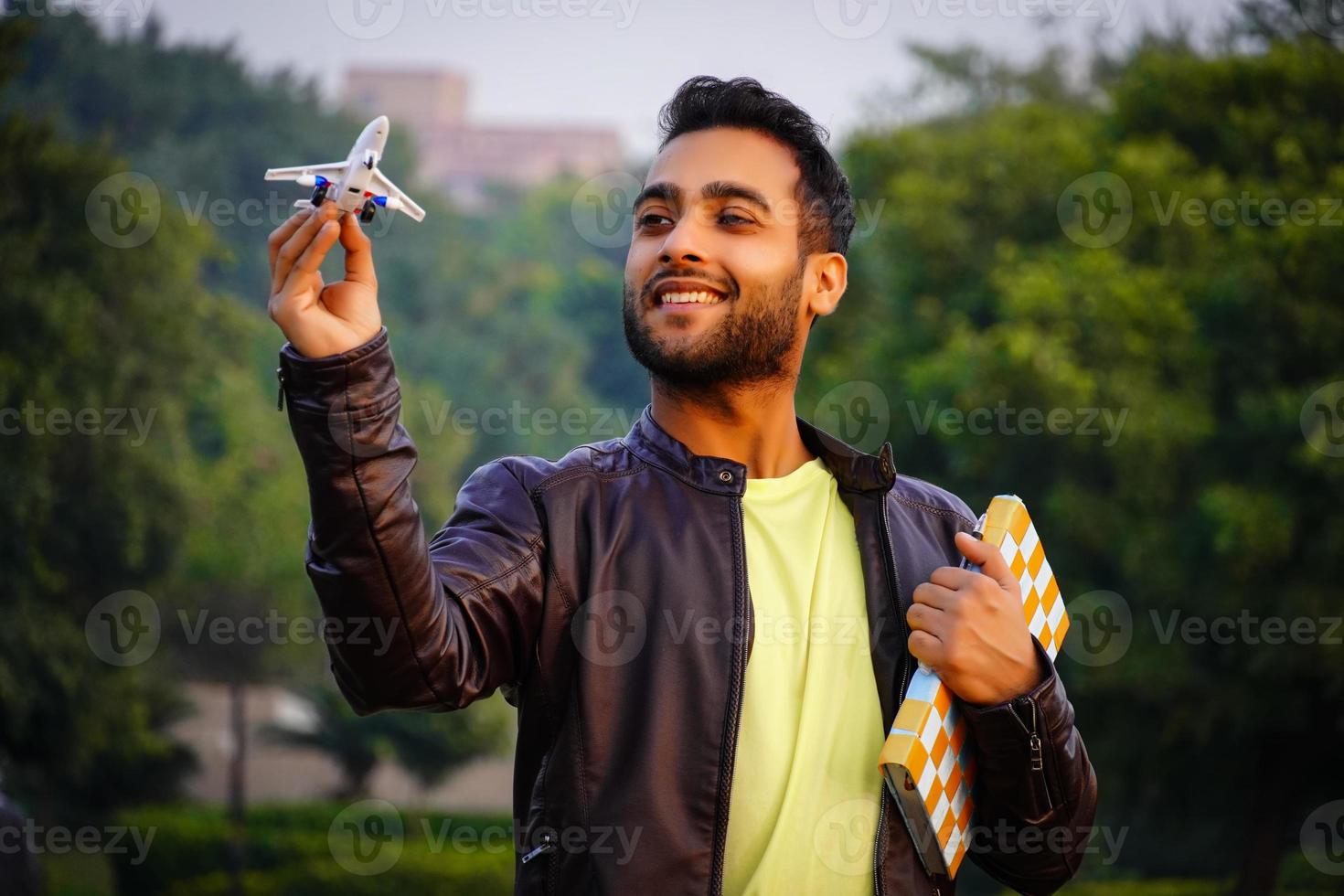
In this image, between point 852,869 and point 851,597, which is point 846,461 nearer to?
point 851,597

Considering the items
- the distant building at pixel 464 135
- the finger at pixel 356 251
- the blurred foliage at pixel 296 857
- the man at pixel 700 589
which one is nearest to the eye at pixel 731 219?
the man at pixel 700 589

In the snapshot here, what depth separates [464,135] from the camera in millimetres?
140500

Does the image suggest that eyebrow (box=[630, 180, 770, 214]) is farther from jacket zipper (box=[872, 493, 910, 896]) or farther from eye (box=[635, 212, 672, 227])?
jacket zipper (box=[872, 493, 910, 896])

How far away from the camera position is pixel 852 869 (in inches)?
101

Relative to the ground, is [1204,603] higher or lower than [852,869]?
lower

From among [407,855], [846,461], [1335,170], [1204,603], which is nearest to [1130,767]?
[1204,603]

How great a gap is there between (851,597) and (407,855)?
720 inches

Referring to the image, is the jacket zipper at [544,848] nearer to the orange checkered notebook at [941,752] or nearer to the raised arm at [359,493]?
the raised arm at [359,493]

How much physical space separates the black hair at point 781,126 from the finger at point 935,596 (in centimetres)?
73

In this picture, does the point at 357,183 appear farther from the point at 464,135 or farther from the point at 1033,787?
the point at 464,135

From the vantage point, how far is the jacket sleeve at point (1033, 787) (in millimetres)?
2658

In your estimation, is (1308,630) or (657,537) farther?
(1308,630)

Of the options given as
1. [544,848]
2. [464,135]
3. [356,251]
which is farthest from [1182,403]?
[464,135]

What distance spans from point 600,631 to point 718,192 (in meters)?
0.88
